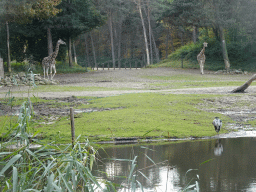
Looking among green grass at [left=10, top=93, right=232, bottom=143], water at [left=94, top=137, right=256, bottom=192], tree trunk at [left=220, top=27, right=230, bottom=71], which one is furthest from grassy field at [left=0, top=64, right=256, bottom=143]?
tree trunk at [left=220, top=27, right=230, bottom=71]

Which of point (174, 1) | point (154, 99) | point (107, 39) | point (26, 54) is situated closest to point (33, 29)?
point (26, 54)

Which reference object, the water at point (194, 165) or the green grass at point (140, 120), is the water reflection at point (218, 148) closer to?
the water at point (194, 165)

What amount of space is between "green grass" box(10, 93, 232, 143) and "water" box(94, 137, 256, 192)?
37.8 inches

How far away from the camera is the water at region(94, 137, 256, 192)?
18.9ft

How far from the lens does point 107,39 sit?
68.9 metres

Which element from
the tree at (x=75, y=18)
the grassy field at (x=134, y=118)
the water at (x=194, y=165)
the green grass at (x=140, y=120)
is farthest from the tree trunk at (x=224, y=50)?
the water at (x=194, y=165)

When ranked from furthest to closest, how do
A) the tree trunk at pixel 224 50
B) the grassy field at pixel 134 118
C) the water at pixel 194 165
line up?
the tree trunk at pixel 224 50
the grassy field at pixel 134 118
the water at pixel 194 165

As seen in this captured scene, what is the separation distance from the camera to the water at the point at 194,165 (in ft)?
18.9

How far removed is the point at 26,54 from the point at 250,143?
30151 millimetres

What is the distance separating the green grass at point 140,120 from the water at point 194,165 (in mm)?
960

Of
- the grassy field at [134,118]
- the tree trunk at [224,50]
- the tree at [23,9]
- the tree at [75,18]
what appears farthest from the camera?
the tree trunk at [224,50]

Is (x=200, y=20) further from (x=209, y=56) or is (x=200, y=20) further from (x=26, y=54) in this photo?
(x=26, y=54)

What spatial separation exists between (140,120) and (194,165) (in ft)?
13.3

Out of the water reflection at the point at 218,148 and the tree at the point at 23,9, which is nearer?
the water reflection at the point at 218,148
